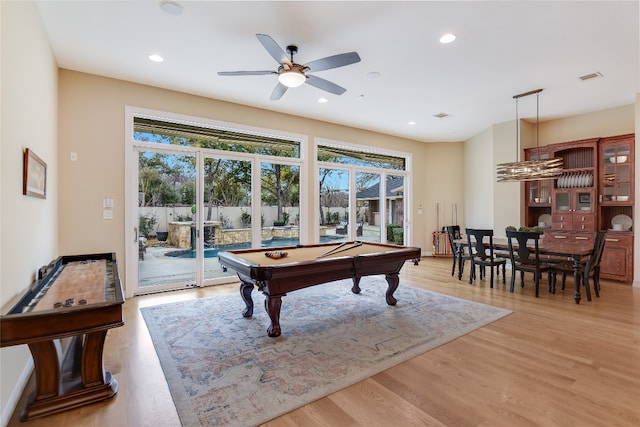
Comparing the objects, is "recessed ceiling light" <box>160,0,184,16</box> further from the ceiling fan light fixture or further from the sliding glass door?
the sliding glass door

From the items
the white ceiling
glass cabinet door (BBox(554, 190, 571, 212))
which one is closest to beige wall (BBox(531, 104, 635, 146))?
the white ceiling

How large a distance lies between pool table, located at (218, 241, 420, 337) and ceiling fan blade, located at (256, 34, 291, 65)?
2.01 m

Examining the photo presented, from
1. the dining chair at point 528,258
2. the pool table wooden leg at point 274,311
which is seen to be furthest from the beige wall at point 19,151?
the dining chair at point 528,258

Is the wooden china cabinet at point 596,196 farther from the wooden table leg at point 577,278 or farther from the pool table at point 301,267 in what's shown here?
the pool table at point 301,267

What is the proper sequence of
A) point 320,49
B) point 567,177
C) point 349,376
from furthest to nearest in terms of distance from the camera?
point 567,177
point 320,49
point 349,376

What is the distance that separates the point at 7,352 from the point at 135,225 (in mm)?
2894

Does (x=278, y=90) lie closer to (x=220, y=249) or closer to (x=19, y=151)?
(x=19, y=151)

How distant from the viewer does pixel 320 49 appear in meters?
3.77

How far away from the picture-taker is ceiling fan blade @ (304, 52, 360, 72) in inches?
119

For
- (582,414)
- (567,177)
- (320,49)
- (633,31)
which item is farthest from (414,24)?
(567,177)

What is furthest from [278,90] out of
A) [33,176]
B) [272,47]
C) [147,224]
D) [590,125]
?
[590,125]

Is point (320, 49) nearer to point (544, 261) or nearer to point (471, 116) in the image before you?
point (471, 116)

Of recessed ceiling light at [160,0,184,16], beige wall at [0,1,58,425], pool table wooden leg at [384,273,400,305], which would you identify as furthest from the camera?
pool table wooden leg at [384,273,400,305]

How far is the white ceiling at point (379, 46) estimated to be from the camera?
3.06 metres
